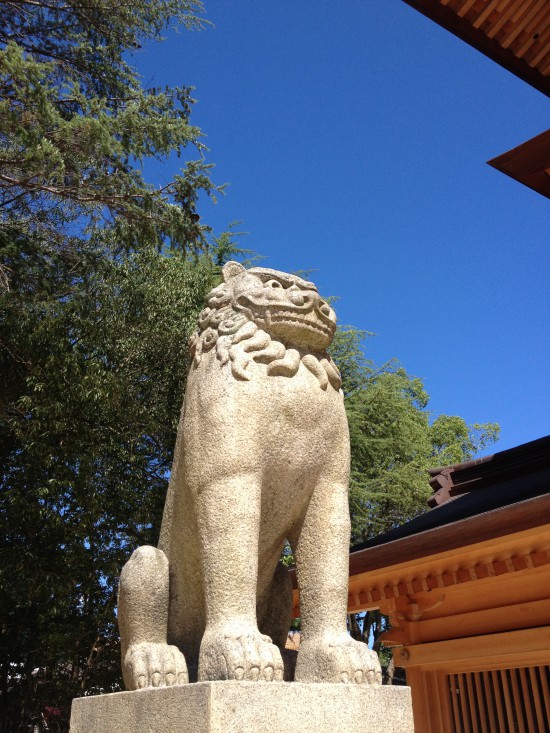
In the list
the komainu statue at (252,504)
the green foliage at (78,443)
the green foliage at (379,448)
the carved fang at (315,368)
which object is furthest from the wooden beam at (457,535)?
the green foliage at (379,448)

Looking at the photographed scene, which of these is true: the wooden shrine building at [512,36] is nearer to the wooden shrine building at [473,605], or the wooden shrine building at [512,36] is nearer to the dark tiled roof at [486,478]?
the wooden shrine building at [473,605]

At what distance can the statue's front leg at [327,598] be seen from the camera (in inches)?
80.9

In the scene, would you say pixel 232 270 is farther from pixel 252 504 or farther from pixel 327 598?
pixel 327 598

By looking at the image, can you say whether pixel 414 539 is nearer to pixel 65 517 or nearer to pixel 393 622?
pixel 393 622

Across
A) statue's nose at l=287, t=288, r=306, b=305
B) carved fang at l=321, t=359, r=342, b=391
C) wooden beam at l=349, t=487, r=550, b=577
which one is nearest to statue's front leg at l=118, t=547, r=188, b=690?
carved fang at l=321, t=359, r=342, b=391

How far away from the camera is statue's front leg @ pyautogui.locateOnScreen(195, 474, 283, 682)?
1915 millimetres

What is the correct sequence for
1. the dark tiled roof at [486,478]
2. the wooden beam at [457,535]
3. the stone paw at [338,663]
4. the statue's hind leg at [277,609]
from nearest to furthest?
the stone paw at [338,663] → the statue's hind leg at [277,609] → the wooden beam at [457,535] → the dark tiled roof at [486,478]

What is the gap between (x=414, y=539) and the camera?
4.31 m

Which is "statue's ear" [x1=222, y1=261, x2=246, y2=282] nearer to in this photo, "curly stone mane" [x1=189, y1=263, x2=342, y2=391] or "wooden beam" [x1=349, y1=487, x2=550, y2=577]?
"curly stone mane" [x1=189, y1=263, x2=342, y2=391]

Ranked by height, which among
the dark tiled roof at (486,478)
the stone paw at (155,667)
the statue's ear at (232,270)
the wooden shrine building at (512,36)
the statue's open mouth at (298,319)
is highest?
the wooden shrine building at (512,36)

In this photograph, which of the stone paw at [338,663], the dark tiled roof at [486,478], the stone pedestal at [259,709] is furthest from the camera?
the dark tiled roof at [486,478]

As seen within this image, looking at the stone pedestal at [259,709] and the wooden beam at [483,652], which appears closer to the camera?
the stone pedestal at [259,709]

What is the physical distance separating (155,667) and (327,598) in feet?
1.90

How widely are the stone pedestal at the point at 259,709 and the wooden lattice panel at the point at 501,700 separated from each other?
135 inches
